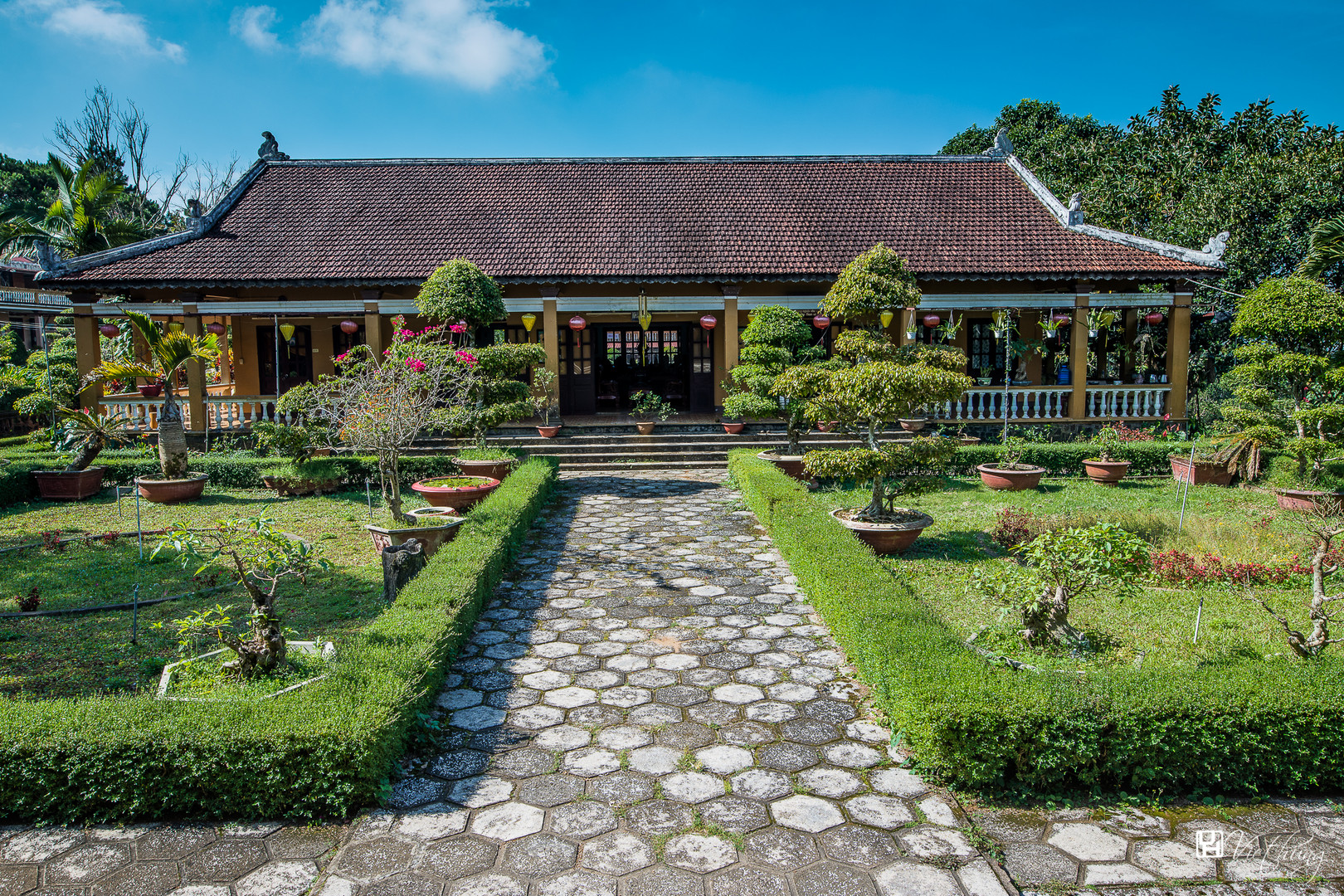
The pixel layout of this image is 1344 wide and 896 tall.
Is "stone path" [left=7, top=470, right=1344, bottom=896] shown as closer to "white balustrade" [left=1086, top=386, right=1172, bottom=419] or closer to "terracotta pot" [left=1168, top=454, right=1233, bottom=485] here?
"terracotta pot" [left=1168, top=454, right=1233, bottom=485]

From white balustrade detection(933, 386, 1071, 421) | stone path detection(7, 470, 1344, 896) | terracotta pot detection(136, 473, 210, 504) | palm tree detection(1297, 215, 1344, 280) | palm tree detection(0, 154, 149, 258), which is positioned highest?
palm tree detection(0, 154, 149, 258)

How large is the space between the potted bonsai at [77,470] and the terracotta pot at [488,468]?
5329mm

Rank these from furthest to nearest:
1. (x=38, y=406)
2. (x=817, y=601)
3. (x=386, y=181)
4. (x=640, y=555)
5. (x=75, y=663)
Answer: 1. (x=386, y=181)
2. (x=38, y=406)
3. (x=640, y=555)
4. (x=817, y=601)
5. (x=75, y=663)

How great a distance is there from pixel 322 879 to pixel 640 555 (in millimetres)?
5136

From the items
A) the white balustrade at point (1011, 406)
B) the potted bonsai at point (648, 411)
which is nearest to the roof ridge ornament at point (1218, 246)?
the white balustrade at point (1011, 406)

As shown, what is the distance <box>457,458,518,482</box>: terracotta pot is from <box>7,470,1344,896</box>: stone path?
21.0ft

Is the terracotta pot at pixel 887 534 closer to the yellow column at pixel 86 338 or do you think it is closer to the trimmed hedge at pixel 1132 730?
the trimmed hedge at pixel 1132 730

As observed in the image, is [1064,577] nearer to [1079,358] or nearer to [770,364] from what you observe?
[770,364]

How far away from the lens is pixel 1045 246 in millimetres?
16062

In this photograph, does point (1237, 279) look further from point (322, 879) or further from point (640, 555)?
point (322, 879)

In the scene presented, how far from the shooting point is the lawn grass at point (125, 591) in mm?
5395

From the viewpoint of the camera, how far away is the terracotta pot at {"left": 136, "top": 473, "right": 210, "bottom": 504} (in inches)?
450

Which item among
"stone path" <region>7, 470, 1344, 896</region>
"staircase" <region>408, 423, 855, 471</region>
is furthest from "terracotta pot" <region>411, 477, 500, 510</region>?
"stone path" <region>7, 470, 1344, 896</region>

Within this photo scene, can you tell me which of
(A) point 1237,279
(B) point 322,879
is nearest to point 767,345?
(B) point 322,879
